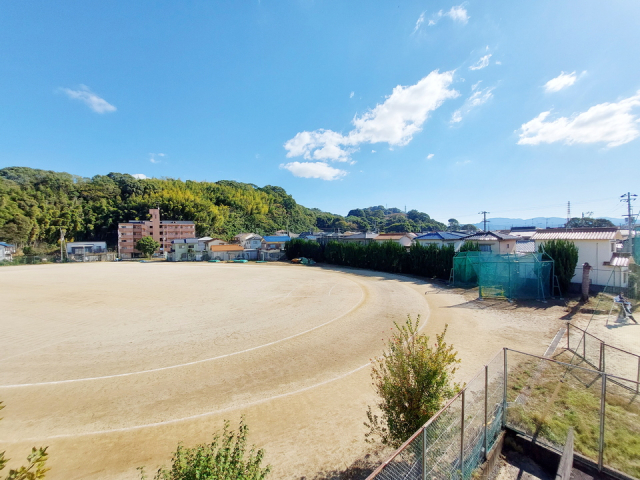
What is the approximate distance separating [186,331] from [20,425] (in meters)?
5.86

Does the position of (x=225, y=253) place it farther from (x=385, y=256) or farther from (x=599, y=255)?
(x=599, y=255)

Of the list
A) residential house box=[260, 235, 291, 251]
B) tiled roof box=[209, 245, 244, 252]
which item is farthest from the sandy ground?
residential house box=[260, 235, 291, 251]

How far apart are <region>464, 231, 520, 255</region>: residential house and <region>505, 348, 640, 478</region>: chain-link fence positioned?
68.8 ft

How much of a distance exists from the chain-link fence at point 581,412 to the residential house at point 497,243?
20984 millimetres

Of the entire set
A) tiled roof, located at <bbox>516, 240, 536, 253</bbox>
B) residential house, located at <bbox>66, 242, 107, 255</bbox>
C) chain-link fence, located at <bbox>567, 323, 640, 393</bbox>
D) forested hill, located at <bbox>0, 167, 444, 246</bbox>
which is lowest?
chain-link fence, located at <bbox>567, 323, 640, 393</bbox>

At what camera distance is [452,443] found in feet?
12.7

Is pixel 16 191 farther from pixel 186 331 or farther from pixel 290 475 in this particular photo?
pixel 290 475

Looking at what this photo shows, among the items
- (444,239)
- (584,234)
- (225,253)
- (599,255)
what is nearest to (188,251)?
(225,253)

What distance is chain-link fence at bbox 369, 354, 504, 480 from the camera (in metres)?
3.21

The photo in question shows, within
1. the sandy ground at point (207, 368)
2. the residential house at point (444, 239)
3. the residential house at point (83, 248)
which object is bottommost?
the sandy ground at point (207, 368)

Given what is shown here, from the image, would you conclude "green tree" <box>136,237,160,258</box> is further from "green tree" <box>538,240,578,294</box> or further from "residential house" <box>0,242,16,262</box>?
"green tree" <box>538,240,578,294</box>

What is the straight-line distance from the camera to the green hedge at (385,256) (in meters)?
25.8

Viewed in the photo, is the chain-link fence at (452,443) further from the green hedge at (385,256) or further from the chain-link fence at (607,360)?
the green hedge at (385,256)

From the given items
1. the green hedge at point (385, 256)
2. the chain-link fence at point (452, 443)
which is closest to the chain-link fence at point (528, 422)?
the chain-link fence at point (452, 443)
